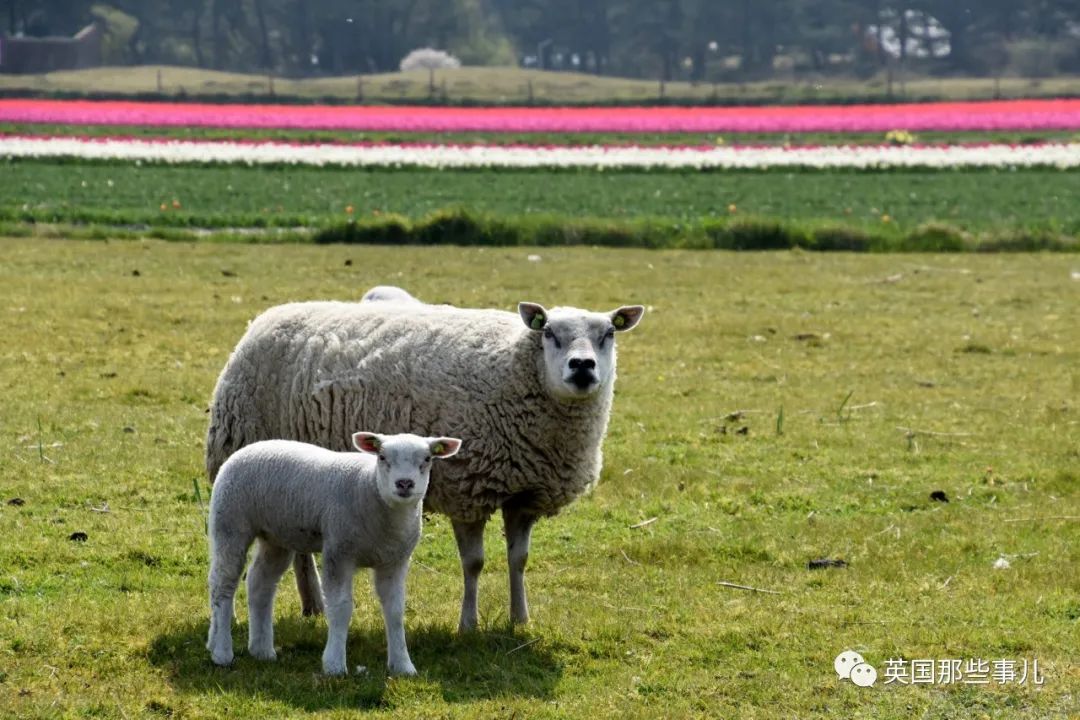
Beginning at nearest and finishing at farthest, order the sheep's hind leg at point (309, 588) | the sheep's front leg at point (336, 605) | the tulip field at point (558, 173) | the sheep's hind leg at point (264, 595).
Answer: the sheep's front leg at point (336, 605), the sheep's hind leg at point (264, 595), the sheep's hind leg at point (309, 588), the tulip field at point (558, 173)

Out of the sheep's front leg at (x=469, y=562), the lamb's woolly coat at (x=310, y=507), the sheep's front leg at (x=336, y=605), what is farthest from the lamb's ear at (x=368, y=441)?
the sheep's front leg at (x=469, y=562)

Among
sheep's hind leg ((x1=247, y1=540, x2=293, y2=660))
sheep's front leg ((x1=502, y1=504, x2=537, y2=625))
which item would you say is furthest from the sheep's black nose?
sheep's hind leg ((x1=247, y1=540, x2=293, y2=660))

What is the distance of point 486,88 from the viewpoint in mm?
91250

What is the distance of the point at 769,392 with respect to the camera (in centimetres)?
1511

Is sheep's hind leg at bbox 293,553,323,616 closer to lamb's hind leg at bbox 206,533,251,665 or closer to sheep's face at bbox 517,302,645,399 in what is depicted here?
lamb's hind leg at bbox 206,533,251,665

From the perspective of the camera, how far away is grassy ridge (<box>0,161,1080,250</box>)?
91.8ft

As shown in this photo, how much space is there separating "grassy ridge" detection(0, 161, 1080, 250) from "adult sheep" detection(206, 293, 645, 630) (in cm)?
1868

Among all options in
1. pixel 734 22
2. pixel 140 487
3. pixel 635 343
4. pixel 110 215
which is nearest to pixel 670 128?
pixel 110 215

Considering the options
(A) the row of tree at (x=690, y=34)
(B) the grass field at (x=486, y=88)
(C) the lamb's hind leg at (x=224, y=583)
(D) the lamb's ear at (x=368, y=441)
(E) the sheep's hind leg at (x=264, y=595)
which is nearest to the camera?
(D) the lamb's ear at (x=368, y=441)

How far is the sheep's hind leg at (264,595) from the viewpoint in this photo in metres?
7.35

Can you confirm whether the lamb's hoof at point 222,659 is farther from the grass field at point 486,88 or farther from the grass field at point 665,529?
the grass field at point 486,88

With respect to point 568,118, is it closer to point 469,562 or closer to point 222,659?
point 469,562

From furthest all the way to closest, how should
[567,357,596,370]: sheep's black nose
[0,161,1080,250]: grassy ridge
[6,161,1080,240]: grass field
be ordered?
[6,161,1080,240]: grass field
[0,161,1080,250]: grassy ridge
[567,357,596,370]: sheep's black nose

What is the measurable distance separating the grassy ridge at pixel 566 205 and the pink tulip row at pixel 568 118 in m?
13.5
